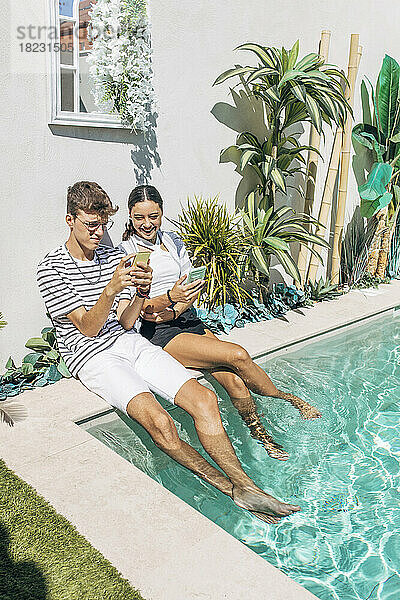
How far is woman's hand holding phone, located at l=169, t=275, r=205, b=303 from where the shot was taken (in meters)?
3.73

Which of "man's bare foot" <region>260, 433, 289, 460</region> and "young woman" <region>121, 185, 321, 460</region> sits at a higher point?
"young woman" <region>121, 185, 321, 460</region>

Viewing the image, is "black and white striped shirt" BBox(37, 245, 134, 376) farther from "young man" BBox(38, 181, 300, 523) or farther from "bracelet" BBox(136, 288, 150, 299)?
"bracelet" BBox(136, 288, 150, 299)

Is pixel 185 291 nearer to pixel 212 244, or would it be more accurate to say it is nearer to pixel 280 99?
pixel 212 244

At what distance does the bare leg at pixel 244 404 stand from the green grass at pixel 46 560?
1.35 m

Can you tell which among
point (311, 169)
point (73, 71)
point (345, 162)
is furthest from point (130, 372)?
point (345, 162)

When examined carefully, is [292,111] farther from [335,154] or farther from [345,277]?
[345,277]

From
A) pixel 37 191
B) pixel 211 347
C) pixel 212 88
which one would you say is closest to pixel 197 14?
pixel 212 88

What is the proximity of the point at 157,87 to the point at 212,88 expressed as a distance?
668 millimetres

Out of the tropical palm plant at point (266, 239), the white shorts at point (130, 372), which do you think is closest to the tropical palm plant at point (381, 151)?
the tropical palm plant at point (266, 239)

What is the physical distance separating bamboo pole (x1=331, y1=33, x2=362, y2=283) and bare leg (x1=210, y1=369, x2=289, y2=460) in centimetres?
336

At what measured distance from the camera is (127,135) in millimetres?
4523

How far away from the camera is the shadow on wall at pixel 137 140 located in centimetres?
422

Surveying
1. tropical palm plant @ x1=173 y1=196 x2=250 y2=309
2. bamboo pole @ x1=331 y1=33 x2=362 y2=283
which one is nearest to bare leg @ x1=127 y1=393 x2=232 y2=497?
tropical palm plant @ x1=173 y1=196 x2=250 y2=309

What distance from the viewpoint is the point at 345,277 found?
7152 millimetres
